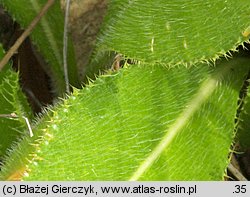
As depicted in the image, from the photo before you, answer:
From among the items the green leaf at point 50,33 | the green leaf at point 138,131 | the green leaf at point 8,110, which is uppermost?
the green leaf at point 50,33

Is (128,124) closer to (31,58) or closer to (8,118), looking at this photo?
(8,118)

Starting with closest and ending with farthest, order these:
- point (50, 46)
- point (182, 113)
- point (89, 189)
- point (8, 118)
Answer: point (89, 189), point (182, 113), point (8, 118), point (50, 46)

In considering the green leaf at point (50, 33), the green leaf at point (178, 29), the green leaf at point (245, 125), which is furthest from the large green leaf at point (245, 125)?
the green leaf at point (50, 33)

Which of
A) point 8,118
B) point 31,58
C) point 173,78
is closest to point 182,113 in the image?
point 173,78

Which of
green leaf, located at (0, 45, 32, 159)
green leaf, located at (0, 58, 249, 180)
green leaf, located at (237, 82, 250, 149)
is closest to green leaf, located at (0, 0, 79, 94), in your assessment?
green leaf, located at (0, 45, 32, 159)

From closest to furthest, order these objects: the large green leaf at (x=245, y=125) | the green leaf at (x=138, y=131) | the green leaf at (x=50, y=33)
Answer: the green leaf at (x=138, y=131), the large green leaf at (x=245, y=125), the green leaf at (x=50, y=33)

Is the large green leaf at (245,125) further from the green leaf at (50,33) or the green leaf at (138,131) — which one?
the green leaf at (50,33)
